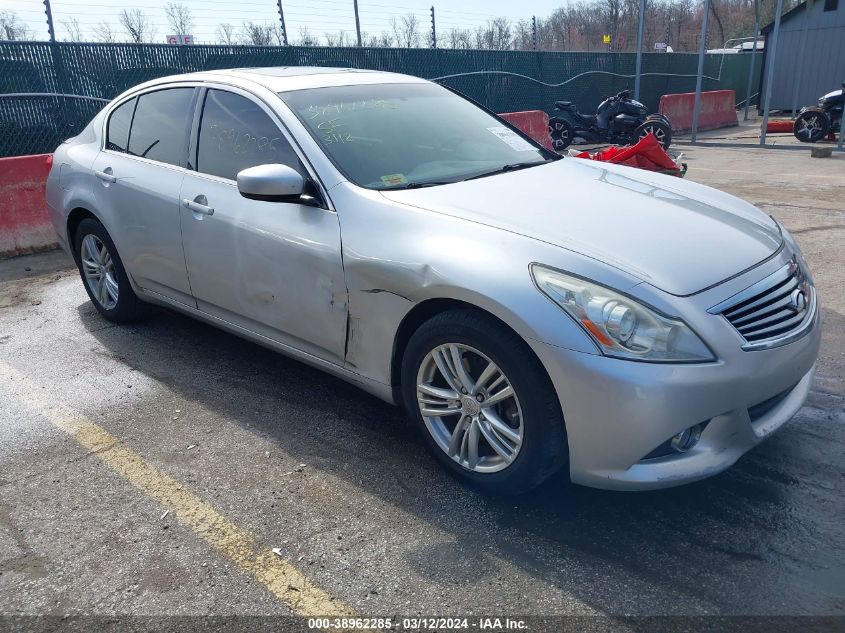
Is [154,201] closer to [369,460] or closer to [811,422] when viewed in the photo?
[369,460]

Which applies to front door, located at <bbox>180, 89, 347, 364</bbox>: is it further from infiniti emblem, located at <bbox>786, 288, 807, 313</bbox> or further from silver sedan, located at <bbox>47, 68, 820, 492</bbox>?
infiniti emblem, located at <bbox>786, 288, 807, 313</bbox>

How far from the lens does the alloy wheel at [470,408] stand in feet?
9.49

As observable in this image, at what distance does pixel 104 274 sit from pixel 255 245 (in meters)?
2.03

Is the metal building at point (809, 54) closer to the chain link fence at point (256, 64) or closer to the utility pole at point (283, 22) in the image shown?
the chain link fence at point (256, 64)

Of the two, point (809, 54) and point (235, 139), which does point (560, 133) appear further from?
point (235, 139)

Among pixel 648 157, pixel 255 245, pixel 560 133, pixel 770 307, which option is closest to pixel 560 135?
pixel 560 133

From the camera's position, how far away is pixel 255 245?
368 centimetres

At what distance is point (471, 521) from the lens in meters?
2.92

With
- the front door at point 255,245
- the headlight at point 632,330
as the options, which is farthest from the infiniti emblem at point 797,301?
the front door at point 255,245

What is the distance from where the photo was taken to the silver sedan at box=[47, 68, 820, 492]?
8.55 ft

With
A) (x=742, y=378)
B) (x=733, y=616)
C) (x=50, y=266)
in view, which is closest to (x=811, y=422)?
(x=742, y=378)

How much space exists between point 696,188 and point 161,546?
304cm

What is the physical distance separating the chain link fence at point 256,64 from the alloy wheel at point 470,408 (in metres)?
8.93

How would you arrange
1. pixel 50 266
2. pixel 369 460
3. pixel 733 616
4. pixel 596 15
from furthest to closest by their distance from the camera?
pixel 596 15 < pixel 50 266 < pixel 369 460 < pixel 733 616
